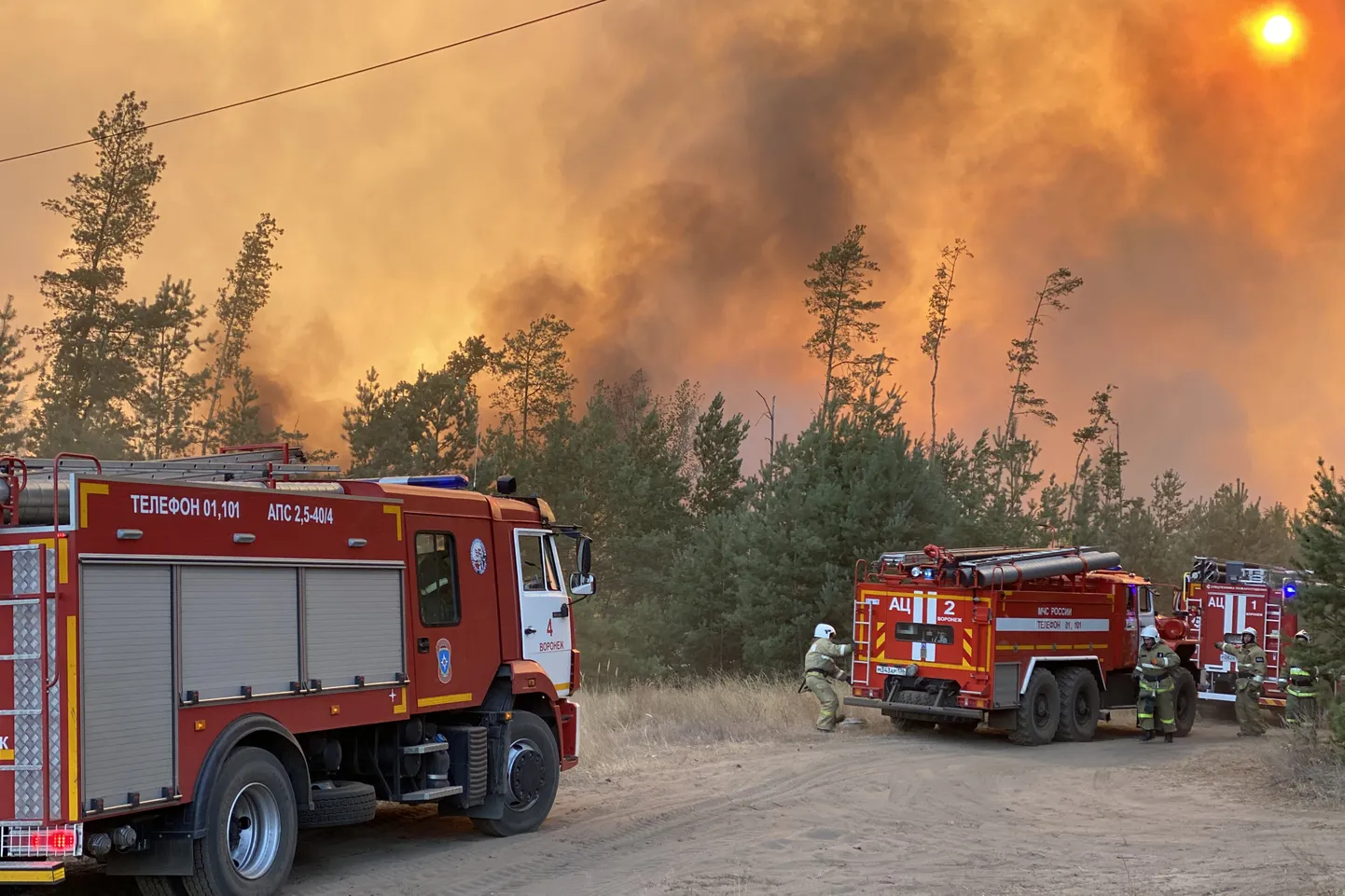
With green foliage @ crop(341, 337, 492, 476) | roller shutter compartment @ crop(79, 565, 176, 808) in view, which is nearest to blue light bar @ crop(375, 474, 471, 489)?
roller shutter compartment @ crop(79, 565, 176, 808)

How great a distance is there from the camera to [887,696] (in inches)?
724

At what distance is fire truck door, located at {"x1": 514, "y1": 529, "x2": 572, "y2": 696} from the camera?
37.4ft

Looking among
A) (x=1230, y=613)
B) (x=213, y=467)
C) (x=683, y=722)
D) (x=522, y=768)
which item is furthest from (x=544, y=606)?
(x=1230, y=613)

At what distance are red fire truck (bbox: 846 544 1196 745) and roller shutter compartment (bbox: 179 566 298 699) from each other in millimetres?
10691

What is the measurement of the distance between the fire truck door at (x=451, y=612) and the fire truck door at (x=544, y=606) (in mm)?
405

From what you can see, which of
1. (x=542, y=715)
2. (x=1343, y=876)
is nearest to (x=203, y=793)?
(x=542, y=715)

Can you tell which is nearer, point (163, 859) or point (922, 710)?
point (163, 859)

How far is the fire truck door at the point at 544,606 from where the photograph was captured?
37.4 ft

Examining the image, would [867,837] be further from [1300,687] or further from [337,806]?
[1300,687]

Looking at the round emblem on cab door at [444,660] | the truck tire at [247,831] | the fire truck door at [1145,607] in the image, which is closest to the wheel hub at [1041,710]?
the fire truck door at [1145,607]

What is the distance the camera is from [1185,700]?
66.8 feet

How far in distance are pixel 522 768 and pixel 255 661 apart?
10.5ft

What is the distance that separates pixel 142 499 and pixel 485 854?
417 cm

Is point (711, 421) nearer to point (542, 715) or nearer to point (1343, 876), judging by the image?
point (542, 715)
